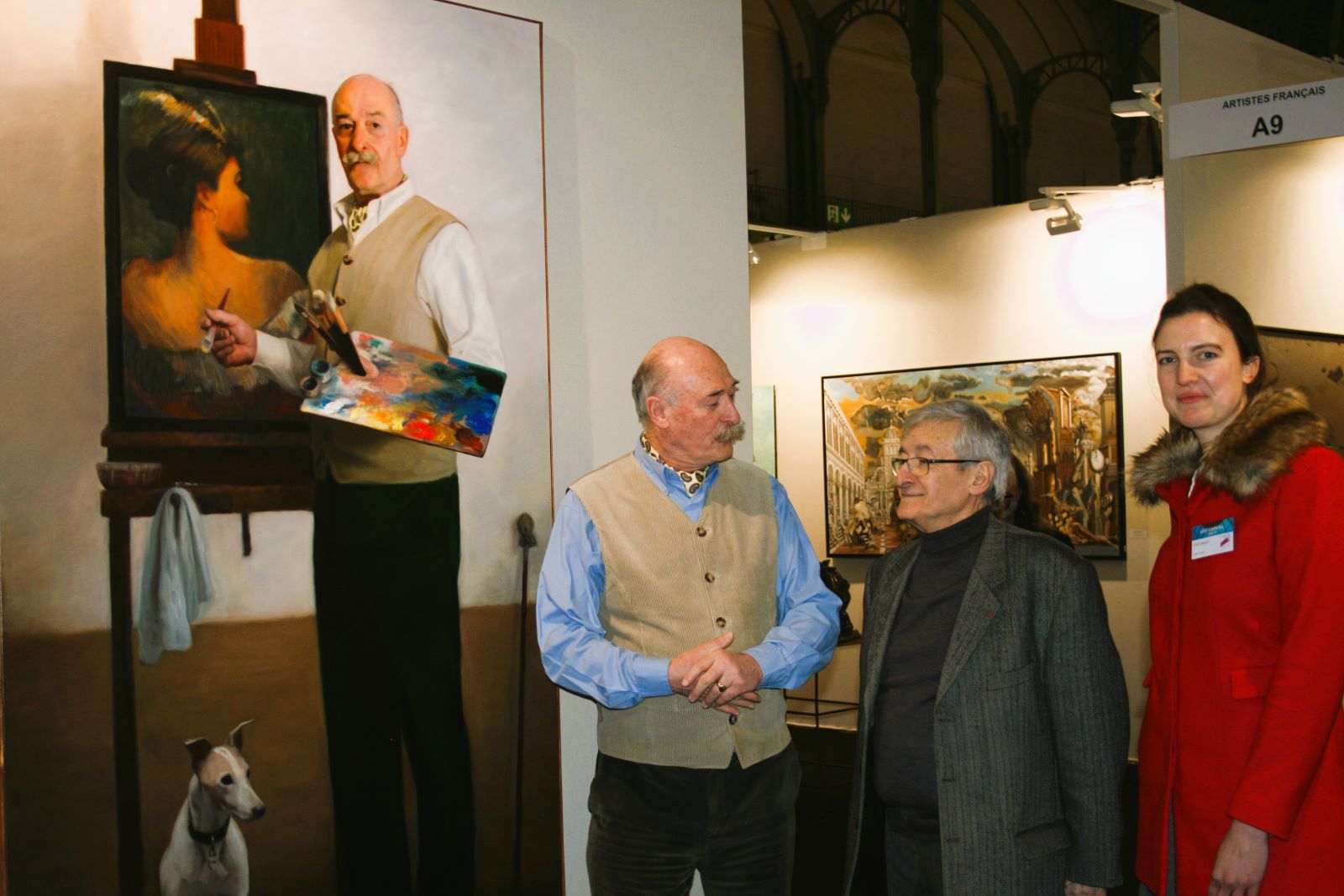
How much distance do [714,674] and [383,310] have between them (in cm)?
115

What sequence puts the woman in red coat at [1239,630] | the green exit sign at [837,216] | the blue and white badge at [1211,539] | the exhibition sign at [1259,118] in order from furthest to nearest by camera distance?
1. the green exit sign at [837,216]
2. the exhibition sign at [1259,118]
3. the blue and white badge at [1211,539]
4. the woman in red coat at [1239,630]

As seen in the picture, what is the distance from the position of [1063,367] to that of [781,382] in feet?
6.83

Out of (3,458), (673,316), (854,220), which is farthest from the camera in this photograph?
(854,220)

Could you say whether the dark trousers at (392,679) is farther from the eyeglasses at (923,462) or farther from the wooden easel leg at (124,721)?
the eyeglasses at (923,462)

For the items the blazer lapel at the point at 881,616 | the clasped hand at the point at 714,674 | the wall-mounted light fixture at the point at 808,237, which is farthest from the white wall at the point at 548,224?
the wall-mounted light fixture at the point at 808,237

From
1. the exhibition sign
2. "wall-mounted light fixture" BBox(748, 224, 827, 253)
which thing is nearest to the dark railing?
"wall-mounted light fixture" BBox(748, 224, 827, 253)

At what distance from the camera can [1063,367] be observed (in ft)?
25.6

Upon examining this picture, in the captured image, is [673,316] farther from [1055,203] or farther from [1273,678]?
[1055,203]

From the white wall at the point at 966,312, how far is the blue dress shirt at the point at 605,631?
517cm

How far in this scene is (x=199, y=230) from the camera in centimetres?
258

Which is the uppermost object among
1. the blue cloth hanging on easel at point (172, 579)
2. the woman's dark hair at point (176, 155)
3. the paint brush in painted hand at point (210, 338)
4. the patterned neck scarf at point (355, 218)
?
the woman's dark hair at point (176, 155)

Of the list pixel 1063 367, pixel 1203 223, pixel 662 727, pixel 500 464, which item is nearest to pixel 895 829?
pixel 662 727

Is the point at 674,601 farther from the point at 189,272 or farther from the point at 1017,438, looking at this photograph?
the point at 1017,438

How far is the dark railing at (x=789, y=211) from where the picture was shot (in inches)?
629
